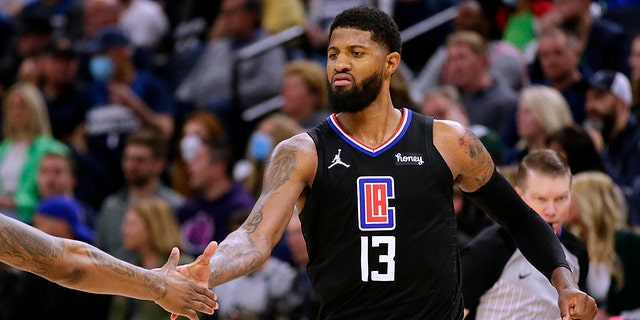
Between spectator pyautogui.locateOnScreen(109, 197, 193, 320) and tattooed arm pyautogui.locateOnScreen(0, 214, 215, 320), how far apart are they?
4.42 meters

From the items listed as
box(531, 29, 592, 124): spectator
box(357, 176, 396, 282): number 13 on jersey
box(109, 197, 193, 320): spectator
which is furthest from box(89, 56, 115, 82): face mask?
box(357, 176, 396, 282): number 13 on jersey

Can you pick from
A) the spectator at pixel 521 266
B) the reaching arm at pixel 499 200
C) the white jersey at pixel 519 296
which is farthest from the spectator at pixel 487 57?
the reaching arm at pixel 499 200

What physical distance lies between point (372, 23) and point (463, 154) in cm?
70

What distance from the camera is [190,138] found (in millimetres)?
10695

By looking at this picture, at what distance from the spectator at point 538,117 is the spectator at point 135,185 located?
129 inches

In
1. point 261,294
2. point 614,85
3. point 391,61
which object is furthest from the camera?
point 614,85

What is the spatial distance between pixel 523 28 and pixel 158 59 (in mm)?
4169

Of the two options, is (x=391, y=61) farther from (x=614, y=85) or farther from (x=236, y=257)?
(x=614, y=85)

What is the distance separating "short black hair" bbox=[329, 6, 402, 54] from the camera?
5.02 meters

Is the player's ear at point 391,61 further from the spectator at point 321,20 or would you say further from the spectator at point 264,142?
the spectator at point 321,20

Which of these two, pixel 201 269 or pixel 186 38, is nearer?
pixel 201 269

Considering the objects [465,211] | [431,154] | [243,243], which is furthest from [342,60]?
[465,211]

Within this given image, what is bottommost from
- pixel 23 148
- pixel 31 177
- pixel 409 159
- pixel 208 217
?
pixel 208 217

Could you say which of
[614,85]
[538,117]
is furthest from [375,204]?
[614,85]
